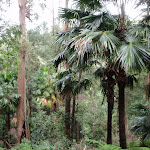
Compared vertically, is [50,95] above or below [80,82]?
below

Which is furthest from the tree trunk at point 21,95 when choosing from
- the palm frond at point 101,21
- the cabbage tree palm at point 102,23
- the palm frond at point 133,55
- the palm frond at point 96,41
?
the palm frond at point 133,55

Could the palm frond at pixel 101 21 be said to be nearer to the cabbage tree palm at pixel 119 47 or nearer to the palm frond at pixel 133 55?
the cabbage tree palm at pixel 119 47

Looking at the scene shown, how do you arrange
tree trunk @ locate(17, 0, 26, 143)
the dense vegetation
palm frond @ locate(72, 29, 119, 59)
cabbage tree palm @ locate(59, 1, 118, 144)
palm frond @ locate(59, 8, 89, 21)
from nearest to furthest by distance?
1. palm frond @ locate(72, 29, 119, 59)
2. the dense vegetation
3. cabbage tree palm @ locate(59, 1, 118, 144)
4. palm frond @ locate(59, 8, 89, 21)
5. tree trunk @ locate(17, 0, 26, 143)

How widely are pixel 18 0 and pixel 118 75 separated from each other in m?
7.09

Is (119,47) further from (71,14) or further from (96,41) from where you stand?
(71,14)

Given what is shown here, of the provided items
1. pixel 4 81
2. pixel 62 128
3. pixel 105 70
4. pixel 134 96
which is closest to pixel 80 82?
pixel 105 70

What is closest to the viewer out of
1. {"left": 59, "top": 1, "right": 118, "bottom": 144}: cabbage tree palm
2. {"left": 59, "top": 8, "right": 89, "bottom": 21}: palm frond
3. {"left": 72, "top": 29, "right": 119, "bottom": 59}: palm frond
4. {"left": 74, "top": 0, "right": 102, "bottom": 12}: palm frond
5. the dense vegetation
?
{"left": 72, "top": 29, "right": 119, "bottom": 59}: palm frond

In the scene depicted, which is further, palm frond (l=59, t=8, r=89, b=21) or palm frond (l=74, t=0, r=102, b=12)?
palm frond (l=59, t=8, r=89, b=21)

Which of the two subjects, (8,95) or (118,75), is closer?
(118,75)

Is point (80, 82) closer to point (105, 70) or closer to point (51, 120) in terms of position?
point (105, 70)

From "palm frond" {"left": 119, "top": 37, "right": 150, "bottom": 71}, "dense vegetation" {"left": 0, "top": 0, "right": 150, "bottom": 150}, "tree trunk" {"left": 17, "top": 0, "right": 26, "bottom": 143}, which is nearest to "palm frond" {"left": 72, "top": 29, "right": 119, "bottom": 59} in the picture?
"dense vegetation" {"left": 0, "top": 0, "right": 150, "bottom": 150}

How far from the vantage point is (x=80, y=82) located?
241 inches

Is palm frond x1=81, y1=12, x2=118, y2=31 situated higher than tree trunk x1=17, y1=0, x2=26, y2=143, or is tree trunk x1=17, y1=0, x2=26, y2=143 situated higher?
palm frond x1=81, y1=12, x2=118, y2=31

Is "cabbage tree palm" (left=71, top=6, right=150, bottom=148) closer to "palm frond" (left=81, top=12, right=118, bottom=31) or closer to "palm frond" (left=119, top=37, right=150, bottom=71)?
"palm frond" (left=119, top=37, right=150, bottom=71)
